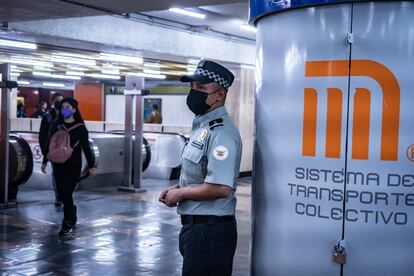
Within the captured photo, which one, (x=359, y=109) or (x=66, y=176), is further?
(x=66, y=176)

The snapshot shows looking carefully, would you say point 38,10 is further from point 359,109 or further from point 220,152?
point 359,109

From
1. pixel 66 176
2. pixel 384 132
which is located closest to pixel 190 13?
pixel 66 176

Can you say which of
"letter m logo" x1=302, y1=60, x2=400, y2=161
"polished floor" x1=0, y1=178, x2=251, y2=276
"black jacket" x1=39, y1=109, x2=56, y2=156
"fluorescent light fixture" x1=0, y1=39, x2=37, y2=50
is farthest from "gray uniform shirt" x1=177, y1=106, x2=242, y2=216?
"fluorescent light fixture" x1=0, y1=39, x2=37, y2=50

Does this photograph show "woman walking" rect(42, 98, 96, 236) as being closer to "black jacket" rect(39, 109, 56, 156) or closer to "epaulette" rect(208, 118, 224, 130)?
"black jacket" rect(39, 109, 56, 156)

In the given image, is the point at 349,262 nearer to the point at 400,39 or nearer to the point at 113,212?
the point at 400,39

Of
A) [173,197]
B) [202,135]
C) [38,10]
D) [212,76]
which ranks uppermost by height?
[38,10]

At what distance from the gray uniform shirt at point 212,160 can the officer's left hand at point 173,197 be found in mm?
61

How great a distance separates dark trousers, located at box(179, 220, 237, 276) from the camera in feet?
9.09

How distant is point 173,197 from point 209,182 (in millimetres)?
242

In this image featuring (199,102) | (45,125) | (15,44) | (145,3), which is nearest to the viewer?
(199,102)

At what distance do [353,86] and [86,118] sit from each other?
2679cm

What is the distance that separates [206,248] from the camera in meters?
2.78

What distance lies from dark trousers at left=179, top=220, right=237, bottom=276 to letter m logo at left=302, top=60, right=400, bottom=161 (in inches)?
25.6

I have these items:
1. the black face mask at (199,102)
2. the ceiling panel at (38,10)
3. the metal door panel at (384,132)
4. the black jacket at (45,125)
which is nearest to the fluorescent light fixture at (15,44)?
the black jacket at (45,125)
